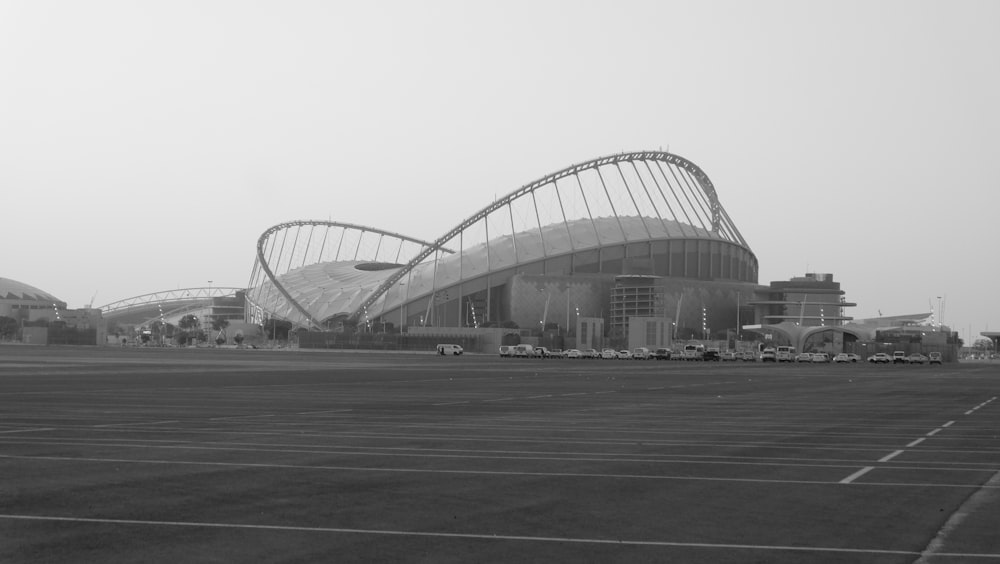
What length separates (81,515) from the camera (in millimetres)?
→ 12547

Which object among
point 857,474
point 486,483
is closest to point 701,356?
point 857,474

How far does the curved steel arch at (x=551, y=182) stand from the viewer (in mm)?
153750

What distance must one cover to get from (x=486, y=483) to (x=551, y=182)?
139546 millimetres

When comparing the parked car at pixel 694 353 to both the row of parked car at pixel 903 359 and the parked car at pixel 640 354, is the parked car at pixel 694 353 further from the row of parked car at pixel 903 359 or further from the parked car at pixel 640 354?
the row of parked car at pixel 903 359

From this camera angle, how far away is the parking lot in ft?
36.6

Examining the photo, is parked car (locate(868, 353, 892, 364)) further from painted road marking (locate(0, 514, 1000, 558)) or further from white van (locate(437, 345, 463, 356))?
painted road marking (locate(0, 514, 1000, 558))

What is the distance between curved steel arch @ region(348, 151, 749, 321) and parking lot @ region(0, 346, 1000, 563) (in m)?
123

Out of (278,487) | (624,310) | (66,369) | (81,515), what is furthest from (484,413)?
(624,310)

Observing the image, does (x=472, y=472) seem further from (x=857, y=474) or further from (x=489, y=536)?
(x=857, y=474)

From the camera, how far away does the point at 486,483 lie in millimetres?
15516

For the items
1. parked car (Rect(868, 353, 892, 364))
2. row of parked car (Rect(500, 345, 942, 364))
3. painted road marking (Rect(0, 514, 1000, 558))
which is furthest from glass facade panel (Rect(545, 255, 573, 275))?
painted road marking (Rect(0, 514, 1000, 558))

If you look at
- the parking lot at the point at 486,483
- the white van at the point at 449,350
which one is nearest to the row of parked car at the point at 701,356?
the white van at the point at 449,350

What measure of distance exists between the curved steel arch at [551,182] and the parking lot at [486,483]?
403ft

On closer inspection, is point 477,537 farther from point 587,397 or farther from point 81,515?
point 587,397
